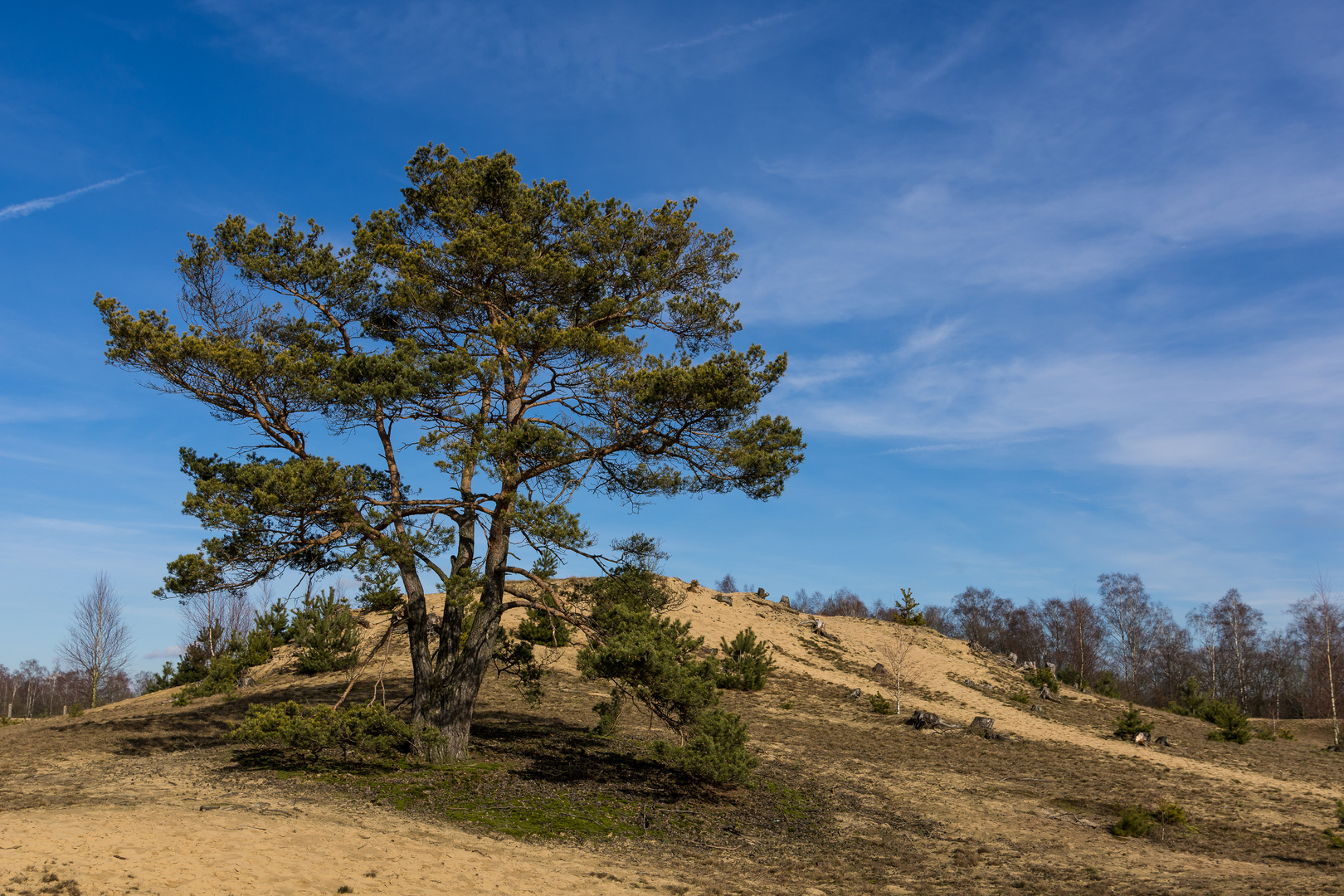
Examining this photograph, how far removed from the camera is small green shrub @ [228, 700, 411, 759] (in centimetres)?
1049

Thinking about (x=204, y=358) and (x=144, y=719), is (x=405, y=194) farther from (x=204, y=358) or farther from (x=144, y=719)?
(x=144, y=719)

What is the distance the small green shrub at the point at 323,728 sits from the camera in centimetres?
1049

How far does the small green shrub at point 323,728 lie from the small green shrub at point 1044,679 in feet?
92.2

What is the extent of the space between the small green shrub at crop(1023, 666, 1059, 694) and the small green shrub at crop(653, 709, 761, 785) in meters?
24.9

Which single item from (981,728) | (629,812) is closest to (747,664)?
(981,728)

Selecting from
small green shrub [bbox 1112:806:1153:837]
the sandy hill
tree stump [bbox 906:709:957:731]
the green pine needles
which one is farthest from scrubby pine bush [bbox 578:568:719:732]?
tree stump [bbox 906:709:957:731]

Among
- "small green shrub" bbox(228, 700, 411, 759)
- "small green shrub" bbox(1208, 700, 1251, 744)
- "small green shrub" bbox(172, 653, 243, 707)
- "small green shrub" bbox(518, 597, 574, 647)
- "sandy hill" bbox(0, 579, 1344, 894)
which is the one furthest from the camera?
"small green shrub" bbox(1208, 700, 1251, 744)

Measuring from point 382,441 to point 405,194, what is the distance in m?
4.94

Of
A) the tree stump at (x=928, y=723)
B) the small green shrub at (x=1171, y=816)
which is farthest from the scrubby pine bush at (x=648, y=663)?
the tree stump at (x=928, y=723)

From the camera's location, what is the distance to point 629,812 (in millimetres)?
11211

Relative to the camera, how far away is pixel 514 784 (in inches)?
468

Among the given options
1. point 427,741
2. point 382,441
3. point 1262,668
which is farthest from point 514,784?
point 1262,668

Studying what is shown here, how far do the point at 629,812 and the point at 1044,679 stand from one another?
88.3 feet

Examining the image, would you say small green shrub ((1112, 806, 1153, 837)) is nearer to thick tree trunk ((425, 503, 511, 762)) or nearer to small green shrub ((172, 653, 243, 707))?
thick tree trunk ((425, 503, 511, 762))
